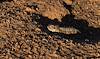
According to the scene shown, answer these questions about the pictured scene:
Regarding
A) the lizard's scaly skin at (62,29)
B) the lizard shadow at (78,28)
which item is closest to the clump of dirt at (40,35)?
the lizard shadow at (78,28)

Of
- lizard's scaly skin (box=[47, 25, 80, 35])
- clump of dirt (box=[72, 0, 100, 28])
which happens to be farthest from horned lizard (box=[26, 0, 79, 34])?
clump of dirt (box=[72, 0, 100, 28])

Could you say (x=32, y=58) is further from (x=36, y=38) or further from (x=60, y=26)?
(x=60, y=26)

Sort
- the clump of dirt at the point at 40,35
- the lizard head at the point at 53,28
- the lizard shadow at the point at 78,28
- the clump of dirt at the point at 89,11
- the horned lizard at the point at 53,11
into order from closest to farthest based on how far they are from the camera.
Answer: the clump of dirt at the point at 40,35
the lizard shadow at the point at 78,28
the lizard head at the point at 53,28
the horned lizard at the point at 53,11
the clump of dirt at the point at 89,11

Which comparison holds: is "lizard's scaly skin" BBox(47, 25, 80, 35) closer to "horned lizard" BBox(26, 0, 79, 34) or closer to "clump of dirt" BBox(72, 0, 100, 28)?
"horned lizard" BBox(26, 0, 79, 34)

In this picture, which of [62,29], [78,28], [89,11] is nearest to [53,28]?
[62,29]

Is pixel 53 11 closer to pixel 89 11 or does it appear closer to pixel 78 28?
pixel 78 28

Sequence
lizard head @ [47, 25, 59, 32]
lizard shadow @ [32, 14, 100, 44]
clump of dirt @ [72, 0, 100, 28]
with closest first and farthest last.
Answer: lizard shadow @ [32, 14, 100, 44] < lizard head @ [47, 25, 59, 32] < clump of dirt @ [72, 0, 100, 28]

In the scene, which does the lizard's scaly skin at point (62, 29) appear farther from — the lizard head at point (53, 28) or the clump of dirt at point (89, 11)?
the clump of dirt at point (89, 11)

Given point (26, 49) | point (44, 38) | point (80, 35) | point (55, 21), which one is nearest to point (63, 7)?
point (55, 21)
